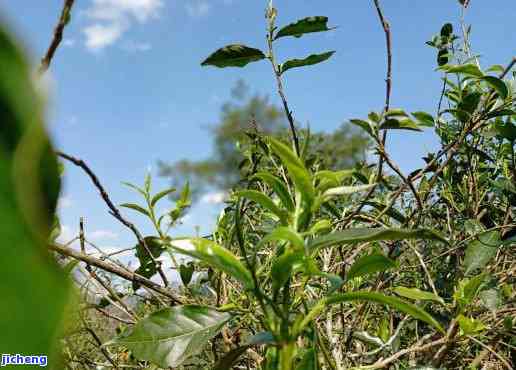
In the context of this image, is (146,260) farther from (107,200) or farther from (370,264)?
(370,264)

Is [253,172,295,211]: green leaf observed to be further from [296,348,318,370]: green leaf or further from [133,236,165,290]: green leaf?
[133,236,165,290]: green leaf

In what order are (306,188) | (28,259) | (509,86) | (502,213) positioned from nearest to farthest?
(28,259) → (306,188) → (509,86) → (502,213)

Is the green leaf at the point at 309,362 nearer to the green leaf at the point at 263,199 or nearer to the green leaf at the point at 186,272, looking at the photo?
the green leaf at the point at 263,199

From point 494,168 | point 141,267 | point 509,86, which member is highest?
point 509,86

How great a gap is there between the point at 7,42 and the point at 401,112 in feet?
3.49

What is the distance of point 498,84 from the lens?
1148 millimetres

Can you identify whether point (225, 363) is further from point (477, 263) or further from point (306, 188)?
point (477, 263)

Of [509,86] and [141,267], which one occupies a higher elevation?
[509,86]

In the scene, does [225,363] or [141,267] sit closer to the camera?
[225,363]

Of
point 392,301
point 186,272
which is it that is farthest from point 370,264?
point 186,272

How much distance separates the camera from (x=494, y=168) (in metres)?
1.76

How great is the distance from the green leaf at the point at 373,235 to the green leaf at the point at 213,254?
67 millimetres

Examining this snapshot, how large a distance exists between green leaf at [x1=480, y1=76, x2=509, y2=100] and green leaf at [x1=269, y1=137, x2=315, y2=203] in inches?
30.4

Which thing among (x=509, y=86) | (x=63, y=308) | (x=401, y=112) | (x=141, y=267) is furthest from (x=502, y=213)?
(x=63, y=308)
